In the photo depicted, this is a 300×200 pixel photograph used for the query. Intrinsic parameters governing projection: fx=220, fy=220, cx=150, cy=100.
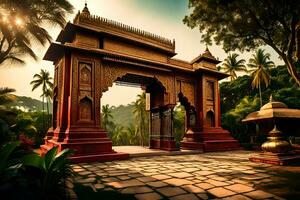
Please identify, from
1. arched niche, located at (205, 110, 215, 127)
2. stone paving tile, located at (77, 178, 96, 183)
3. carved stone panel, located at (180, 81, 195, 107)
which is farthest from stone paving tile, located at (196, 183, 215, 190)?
arched niche, located at (205, 110, 215, 127)

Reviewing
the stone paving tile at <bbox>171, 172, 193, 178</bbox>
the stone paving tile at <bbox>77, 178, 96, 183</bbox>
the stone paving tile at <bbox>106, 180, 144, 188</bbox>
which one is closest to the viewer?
the stone paving tile at <bbox>106, 180, 144, 188</bbox>

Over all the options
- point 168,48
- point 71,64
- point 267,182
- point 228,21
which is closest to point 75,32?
point 71,64

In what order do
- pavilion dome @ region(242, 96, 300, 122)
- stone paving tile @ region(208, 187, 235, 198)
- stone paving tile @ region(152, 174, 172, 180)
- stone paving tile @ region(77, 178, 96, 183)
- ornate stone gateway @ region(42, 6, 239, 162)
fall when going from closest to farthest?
stone paving tile @ region(208, 187, 235, 198) < stone paving tile @ region(77, 178, 96, 183) < stone paving tile @ region(152, 174, 172, 180) < pavilion dome @ region(242, 96, 300, 122) < ornate stone gateway @ region(42, 6, 239, 162)

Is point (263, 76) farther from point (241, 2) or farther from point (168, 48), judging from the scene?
point (241, 2)

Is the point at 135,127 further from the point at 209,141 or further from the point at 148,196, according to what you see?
the point at 148,196

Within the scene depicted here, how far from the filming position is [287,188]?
174 inches

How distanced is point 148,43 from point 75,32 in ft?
12.4

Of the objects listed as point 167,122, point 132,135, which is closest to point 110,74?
point 167,122

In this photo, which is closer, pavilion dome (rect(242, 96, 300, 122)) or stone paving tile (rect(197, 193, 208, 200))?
stone paving tile (rect(197, 193, 208, 200))

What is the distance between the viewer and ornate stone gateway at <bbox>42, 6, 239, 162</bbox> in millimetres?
9312

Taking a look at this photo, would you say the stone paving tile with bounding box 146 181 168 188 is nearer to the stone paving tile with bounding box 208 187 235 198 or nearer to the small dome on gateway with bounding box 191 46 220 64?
the stone paving tile with bounding box 208 187 235 198

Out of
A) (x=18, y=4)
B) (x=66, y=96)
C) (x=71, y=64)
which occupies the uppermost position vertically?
(x=18, y=4)

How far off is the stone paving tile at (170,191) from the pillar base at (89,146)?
15.9 ft

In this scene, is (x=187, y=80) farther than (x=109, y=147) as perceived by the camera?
Yes
